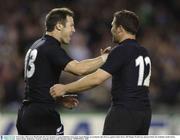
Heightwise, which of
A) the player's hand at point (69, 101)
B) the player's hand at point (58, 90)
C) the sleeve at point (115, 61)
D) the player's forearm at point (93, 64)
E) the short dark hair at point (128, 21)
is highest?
the short dark hair at point (128, 21)

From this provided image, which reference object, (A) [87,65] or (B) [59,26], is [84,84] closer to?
(A) [87,65]

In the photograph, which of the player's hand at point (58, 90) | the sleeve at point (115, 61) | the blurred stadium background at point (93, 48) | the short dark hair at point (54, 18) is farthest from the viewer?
the blurred stadium background at point (93, 48)

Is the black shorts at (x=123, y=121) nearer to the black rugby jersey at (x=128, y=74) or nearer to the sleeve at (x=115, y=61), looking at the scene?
the black rugby jersey at (x=128, y=74)

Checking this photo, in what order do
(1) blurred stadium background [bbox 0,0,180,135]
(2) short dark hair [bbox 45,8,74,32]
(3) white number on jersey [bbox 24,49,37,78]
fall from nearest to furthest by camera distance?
(3) white number on jersey [bbox 24,49,37,78] → (2) short dark hair [bbox 45,8,74,32] → (1) blurred stadium background [bbox 0,0,180,135]

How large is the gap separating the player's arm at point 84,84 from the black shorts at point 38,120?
0.76 ft

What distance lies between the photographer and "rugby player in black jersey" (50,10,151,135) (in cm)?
828

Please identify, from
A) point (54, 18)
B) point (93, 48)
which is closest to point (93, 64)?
point (54, 18)

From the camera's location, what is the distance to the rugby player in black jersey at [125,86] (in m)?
8.28

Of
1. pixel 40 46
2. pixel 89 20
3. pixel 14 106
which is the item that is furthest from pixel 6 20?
pixel 40 46

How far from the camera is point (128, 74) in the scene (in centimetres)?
831

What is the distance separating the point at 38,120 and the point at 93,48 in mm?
7196

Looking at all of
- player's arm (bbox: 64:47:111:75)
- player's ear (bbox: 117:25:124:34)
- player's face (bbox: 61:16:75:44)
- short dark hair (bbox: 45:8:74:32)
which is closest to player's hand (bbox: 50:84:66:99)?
player's arm (bbox: 64:47:111:75)

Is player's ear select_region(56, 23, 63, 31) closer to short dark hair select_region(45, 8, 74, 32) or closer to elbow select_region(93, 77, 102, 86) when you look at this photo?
short dark hair select_region(45, 8, 74, 32)

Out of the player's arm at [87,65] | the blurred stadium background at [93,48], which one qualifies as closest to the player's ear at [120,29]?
the player's arm at [87,65]
